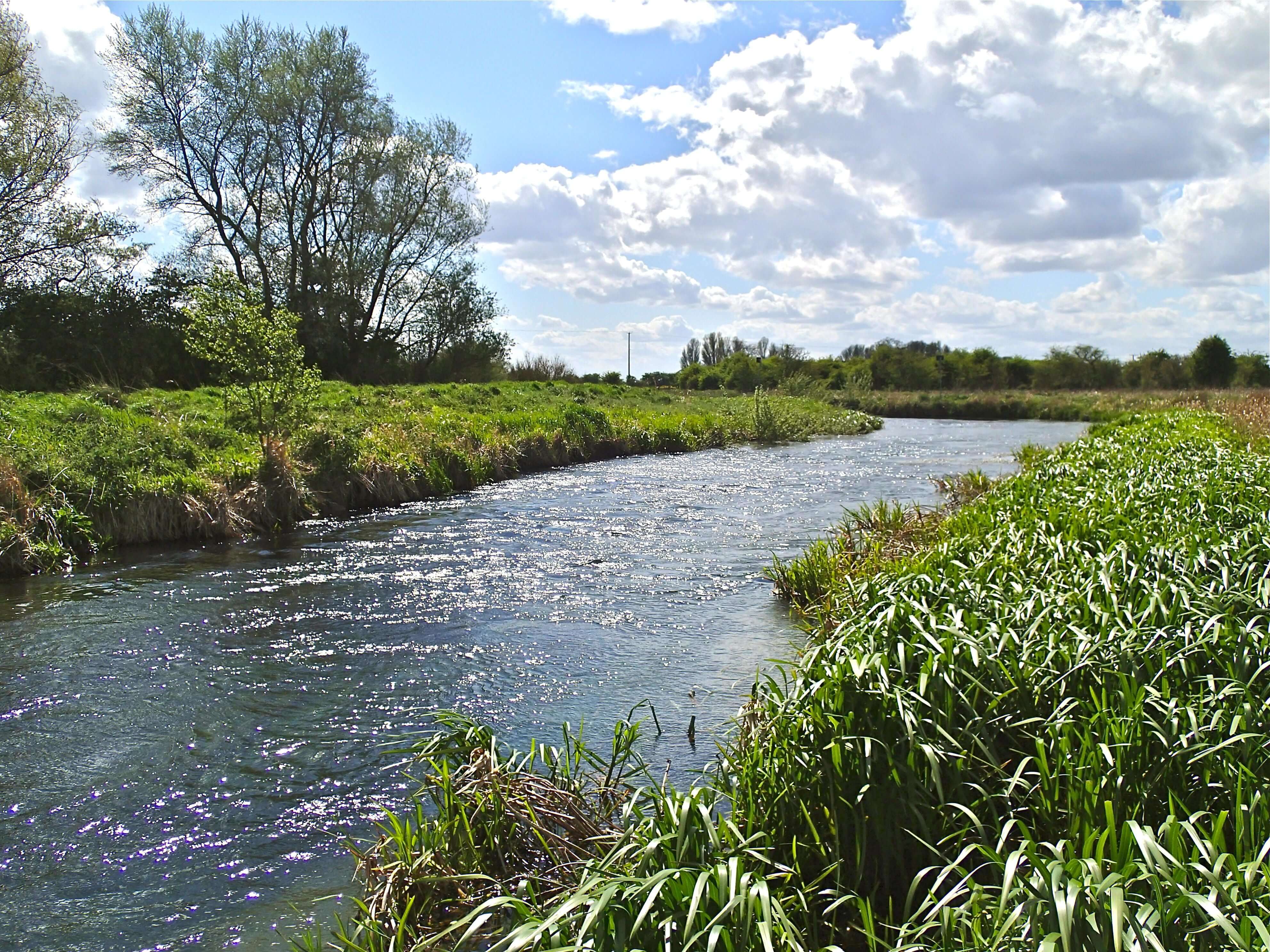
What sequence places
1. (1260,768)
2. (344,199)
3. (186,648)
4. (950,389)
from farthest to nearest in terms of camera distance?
(950,389)
(344,199)
(186,648)
(1260,768)

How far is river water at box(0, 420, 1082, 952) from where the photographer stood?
Answer: 3.70 m

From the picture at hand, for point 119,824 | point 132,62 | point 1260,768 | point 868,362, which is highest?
point 132,62

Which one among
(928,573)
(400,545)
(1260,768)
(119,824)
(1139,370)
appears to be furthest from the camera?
(1139,370)

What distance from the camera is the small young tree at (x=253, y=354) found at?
41.4 ft

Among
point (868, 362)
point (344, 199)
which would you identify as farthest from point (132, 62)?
point (868, 362)

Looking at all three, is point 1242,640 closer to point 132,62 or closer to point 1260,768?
point 1260,768

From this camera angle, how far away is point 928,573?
539 centimetres

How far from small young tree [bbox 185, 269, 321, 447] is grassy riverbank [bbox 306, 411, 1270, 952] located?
1000 centimetres

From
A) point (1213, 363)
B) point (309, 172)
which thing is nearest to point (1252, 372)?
point (1213, 363)

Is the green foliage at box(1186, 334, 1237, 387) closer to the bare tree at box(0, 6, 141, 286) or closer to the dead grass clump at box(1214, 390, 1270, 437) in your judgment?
the dead grass clump at box(1214, 390, 1270, 437)

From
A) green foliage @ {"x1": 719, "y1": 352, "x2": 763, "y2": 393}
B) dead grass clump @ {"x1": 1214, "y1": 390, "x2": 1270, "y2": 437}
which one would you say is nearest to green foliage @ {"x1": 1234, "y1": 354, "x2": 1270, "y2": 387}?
dead grass clump @ {"x1": 1214, "y1": 390, "x2": 1270, "y2": 437}

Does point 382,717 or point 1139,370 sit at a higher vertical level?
point 1139,370

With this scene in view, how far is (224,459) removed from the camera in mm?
12086

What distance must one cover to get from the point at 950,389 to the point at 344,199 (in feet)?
178
